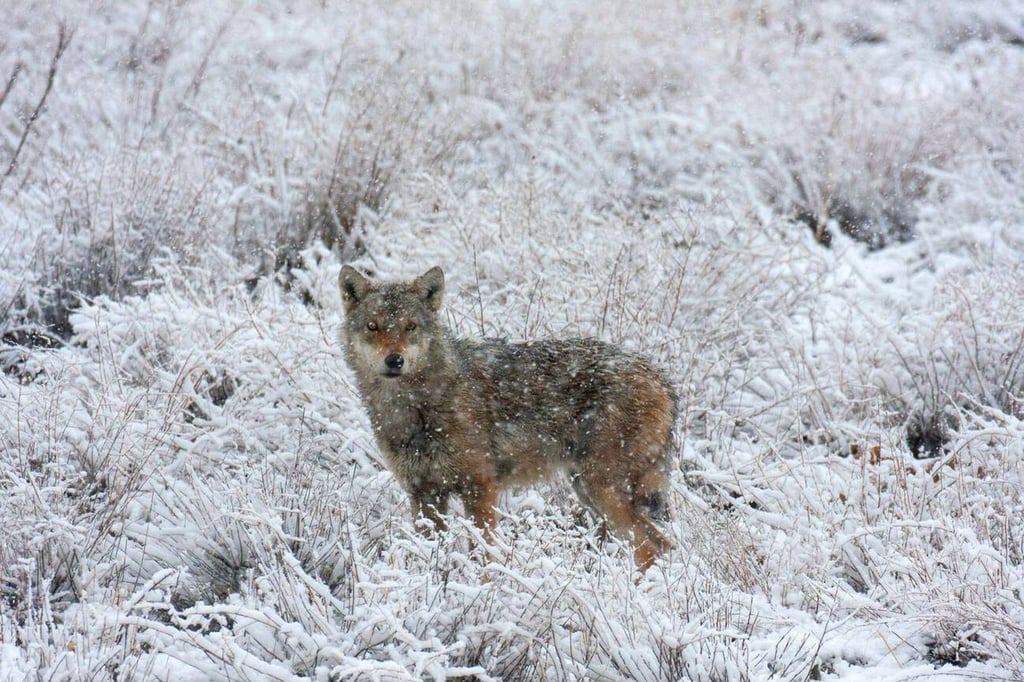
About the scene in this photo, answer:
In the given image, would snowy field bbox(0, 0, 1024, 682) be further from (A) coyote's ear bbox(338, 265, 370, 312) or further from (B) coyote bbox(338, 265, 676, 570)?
(A) coyote's ear bbox(338, 265, 370, 312)

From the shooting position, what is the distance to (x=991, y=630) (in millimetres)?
3561

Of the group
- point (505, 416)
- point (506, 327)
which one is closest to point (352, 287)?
point (505, 416)

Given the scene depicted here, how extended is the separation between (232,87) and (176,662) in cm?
934

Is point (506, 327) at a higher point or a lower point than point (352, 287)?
lower

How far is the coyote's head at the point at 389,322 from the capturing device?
4.91m

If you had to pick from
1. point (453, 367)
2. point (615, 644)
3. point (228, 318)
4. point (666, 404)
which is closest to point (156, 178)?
point (228, 318)

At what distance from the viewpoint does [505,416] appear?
16.6ft

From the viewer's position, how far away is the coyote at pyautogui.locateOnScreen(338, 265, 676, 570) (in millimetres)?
4887

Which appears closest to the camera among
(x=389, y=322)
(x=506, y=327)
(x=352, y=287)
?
(x=389, y=322)

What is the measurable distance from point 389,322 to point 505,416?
0.79 metres

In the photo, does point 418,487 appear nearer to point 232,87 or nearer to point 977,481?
point 977,481

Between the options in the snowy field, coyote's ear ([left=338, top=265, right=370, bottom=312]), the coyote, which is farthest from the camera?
coyote's ear ([left=338, top=265, right=370, bottom=312])

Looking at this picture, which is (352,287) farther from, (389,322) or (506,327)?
(506,327)

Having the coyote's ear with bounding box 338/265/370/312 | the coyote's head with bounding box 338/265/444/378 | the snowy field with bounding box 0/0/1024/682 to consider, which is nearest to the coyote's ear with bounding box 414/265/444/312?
the coyote's head with bounding box 338/265/444/378
